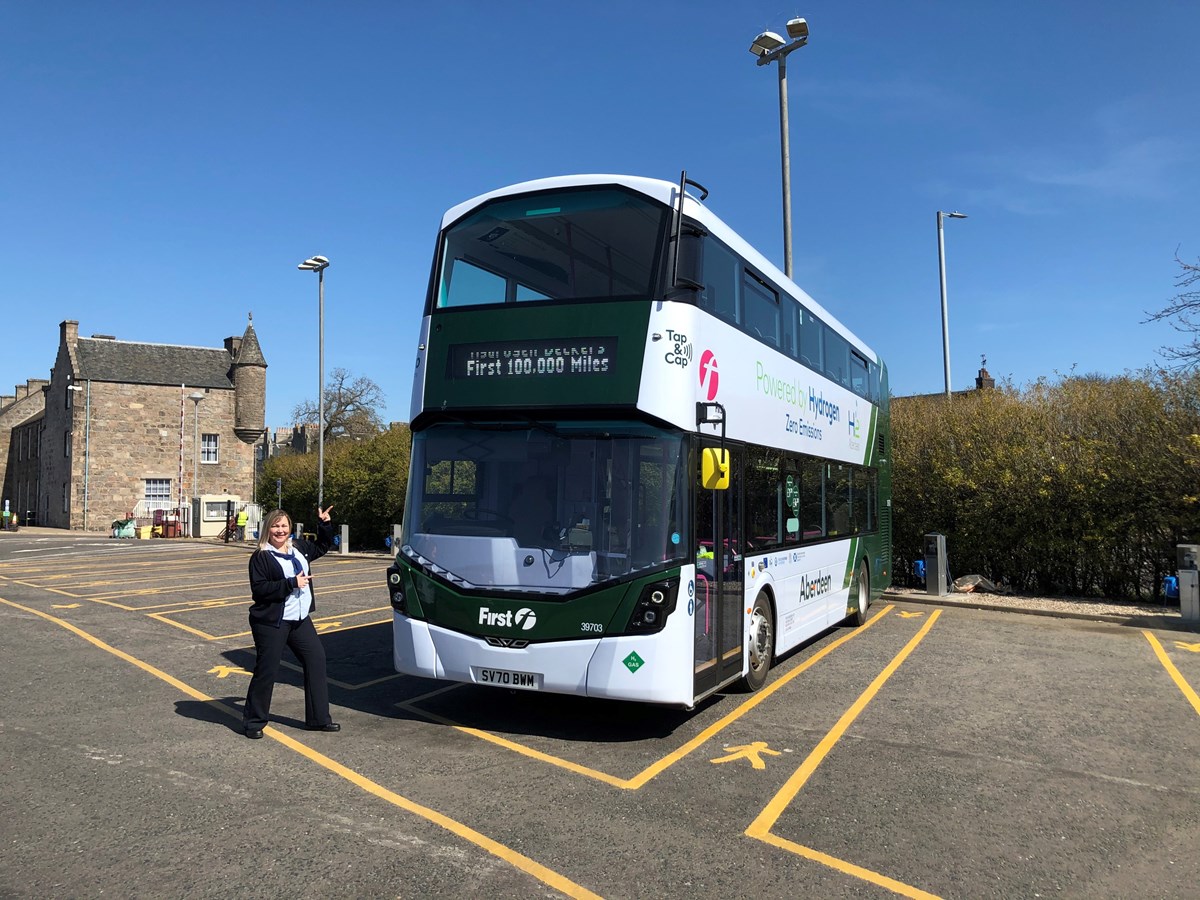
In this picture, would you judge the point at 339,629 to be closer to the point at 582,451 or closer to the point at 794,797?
the point at 582,451

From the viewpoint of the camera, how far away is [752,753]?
6418 mm

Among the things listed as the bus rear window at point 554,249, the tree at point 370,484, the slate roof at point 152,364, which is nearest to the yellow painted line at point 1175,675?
the bus rear window at point 554,249

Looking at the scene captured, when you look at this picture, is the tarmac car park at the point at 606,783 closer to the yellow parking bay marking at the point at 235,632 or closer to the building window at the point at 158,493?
the yellow parking bay marking at the point at 235,632

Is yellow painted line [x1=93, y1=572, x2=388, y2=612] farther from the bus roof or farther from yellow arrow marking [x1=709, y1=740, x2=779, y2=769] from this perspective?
yellow arrow marking [x1=709, y1=740, x2=779, y2=769]

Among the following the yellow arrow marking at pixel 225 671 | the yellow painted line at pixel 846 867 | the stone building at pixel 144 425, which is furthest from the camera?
the stone building at pixel 144 425

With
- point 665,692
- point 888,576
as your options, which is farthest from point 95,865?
point 888,576

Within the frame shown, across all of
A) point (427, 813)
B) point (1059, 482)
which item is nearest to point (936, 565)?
point (1059, 482)

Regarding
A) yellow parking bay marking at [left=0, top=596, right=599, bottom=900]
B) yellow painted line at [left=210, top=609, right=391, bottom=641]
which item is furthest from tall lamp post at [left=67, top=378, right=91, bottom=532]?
yellow parking bay marking at [left=0, top=596, right=599, bottom=900]

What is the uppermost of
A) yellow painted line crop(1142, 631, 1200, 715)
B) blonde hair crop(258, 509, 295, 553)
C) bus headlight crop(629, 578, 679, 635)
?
blonde hair crop(258, 509, 295, 553)

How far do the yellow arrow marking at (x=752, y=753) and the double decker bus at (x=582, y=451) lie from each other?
1.57 feet

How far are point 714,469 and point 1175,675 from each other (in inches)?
258

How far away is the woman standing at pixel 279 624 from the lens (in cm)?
664

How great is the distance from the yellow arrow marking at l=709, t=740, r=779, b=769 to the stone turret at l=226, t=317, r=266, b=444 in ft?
171

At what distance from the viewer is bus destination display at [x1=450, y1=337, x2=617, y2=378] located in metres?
6.72
